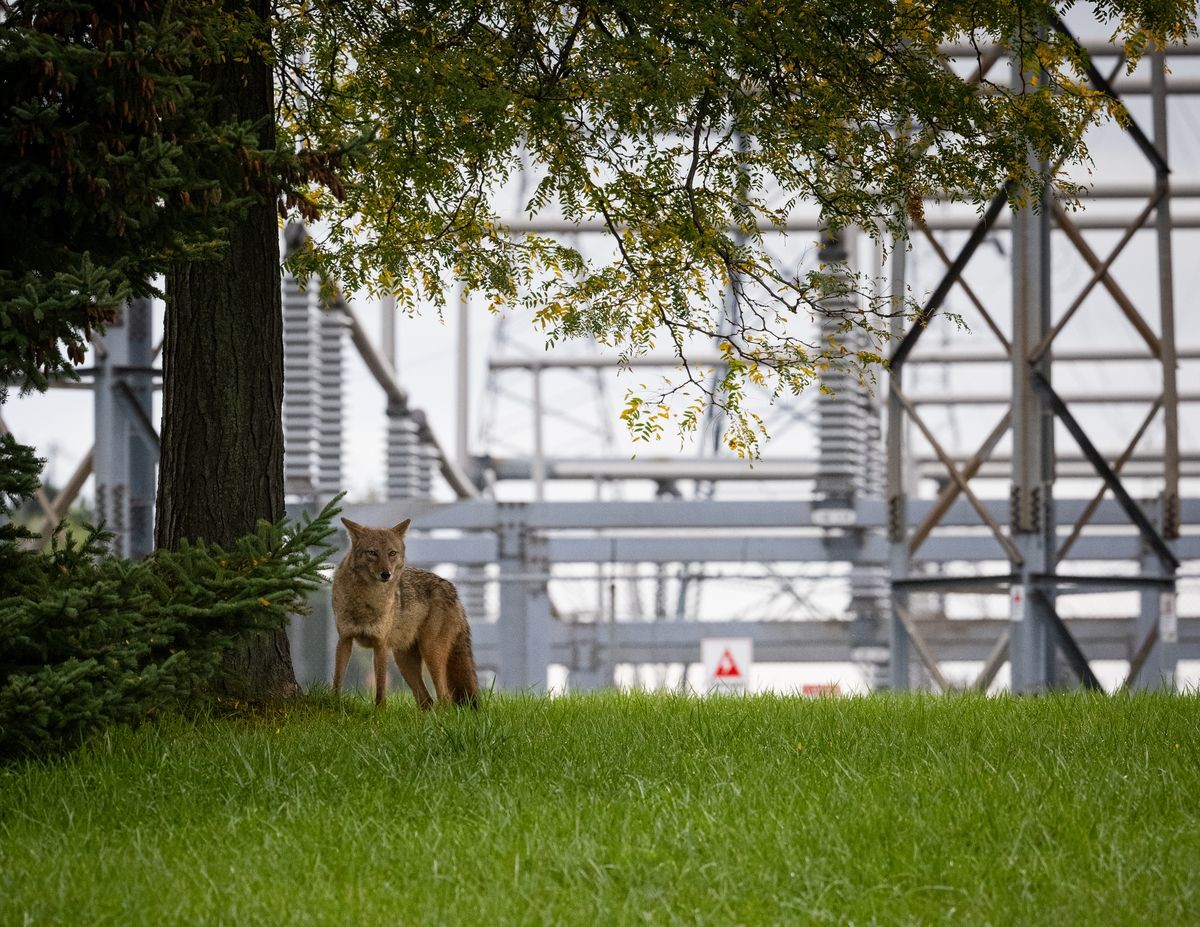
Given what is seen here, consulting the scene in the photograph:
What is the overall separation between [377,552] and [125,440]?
10426 mm

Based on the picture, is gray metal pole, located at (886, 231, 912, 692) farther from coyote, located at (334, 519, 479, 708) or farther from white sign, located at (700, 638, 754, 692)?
coyote, located at (334, 519, 479, 708)

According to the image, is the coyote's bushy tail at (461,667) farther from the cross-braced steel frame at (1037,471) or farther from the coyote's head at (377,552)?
the cross-braced steel frame at (1037,471)

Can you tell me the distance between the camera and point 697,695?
9.99 m

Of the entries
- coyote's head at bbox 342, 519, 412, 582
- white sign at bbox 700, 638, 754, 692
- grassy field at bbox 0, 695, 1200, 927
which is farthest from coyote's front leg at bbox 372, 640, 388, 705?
white sign at bbox 700, 638, 754, 692

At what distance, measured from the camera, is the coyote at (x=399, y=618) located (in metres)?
8.82

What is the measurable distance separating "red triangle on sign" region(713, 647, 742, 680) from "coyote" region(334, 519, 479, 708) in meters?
13.2

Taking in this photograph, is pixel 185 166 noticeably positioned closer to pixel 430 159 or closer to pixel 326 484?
pixel 430 159

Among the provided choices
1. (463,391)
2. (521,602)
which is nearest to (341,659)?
(521,602)

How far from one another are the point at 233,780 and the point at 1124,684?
6.45 metres

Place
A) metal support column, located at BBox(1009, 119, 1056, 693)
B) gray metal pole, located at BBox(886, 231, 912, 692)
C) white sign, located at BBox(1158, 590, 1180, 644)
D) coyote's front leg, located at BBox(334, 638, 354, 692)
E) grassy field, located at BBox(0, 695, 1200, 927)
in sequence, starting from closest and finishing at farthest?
grassy field, located at BBox(0, 695, 1200, 927) < coyote's front leg, located at BBox(334, 638, 354, 692) < white sign, located at BBox(1158, 590, 1180, 644) < metal support column, located at BBox(1009, 119, 1056, 693) < gray metal pole, located at BBox(886, 231, 912, 692)

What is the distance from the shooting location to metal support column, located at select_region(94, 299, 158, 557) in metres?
18.0

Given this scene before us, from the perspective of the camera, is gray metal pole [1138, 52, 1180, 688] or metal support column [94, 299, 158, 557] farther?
gray metal pole [1138, 52, 1180, 688]

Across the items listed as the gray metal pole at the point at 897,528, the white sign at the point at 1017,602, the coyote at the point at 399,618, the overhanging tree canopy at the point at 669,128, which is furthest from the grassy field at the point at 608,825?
the gray metal pole at the point at 897,528

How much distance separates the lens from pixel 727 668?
22422mm
